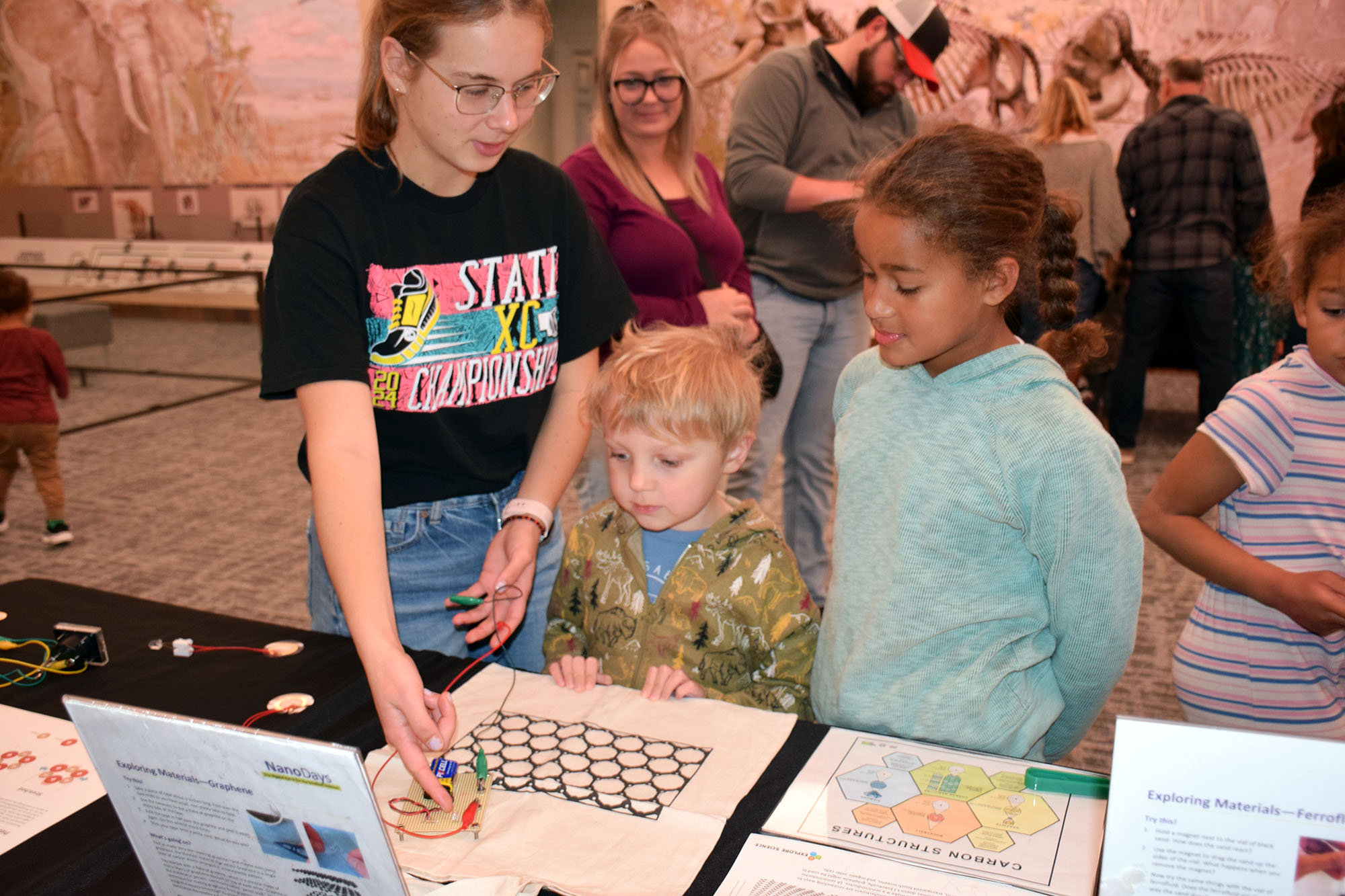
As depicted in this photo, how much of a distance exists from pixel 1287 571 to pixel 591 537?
3.19 ft

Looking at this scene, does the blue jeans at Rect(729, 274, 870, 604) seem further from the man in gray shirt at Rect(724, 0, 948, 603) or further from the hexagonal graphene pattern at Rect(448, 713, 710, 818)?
the hexagonal graphene pattern at Rect(448, 713, 710, 818)

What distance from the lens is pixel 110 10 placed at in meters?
7.33

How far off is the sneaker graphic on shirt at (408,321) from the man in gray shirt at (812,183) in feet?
4.47

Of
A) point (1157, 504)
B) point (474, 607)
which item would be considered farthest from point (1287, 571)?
point (474, 607)

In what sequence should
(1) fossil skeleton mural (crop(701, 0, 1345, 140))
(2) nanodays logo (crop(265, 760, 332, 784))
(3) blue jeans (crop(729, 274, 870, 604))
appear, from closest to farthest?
(2) nanodays logo (crop(265, 760, 332, 784)), (3) blue jeans (crop(729, 274, 870, 604)), (1) fossil skeleton mural (crop(701, 0, 1345, 140))

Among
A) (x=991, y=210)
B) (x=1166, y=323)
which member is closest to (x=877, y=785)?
(x=991, y=210)

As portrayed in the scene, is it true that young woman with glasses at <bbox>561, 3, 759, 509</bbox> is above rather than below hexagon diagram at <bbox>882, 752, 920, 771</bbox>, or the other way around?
above

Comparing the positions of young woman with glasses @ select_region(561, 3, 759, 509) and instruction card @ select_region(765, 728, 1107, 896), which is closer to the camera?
instruction card @ select_region(765, 728, 1107, 896)

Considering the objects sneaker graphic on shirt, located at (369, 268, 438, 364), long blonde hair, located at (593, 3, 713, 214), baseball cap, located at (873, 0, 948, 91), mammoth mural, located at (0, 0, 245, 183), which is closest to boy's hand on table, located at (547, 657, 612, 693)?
sneaker graphic on shirt, located at (369, 268, 438, 364)

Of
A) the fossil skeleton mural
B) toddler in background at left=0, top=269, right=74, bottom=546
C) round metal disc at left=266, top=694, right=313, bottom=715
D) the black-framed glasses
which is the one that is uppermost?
the fossil skeleton mural

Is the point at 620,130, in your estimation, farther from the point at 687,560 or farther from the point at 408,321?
the point at 687,560

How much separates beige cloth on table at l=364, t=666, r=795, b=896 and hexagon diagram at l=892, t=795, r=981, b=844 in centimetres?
16

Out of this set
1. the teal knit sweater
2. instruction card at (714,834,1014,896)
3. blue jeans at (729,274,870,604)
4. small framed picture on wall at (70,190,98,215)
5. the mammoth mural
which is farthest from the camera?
small framed picture on wall at (70,190,98,215)

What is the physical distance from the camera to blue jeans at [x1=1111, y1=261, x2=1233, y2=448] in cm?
439
